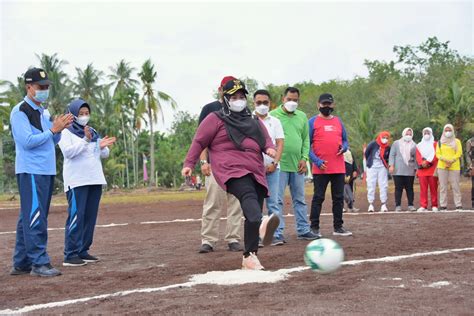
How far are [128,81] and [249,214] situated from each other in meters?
64.9

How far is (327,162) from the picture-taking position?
31.5 ft

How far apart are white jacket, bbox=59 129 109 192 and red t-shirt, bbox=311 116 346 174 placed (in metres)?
3.35

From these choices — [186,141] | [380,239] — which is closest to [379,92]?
[186,141]

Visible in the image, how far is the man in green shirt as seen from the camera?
936 centimetres

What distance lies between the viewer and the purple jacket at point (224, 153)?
22.2 ft

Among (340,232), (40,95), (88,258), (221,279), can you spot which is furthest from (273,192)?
(40,95)

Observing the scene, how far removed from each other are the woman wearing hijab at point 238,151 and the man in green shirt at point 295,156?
7.58 ft

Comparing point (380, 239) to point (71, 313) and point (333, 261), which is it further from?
point (71, 313)

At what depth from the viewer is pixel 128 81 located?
69812 millimetres

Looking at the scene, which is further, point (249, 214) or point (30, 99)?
point (30, 99)

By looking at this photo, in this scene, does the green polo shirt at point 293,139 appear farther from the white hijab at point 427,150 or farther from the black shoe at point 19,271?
the white hijab at point 427,150

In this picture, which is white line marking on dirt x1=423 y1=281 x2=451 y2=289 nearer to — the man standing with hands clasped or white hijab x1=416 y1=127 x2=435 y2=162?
the man standing with hands clasped

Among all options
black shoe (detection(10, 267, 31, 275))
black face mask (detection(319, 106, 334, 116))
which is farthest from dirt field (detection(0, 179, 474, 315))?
black face mask (detection(319, 106, 334, 116))

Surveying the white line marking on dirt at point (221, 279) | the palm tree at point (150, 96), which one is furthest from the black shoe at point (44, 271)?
the palm tree at point (150, 96)
